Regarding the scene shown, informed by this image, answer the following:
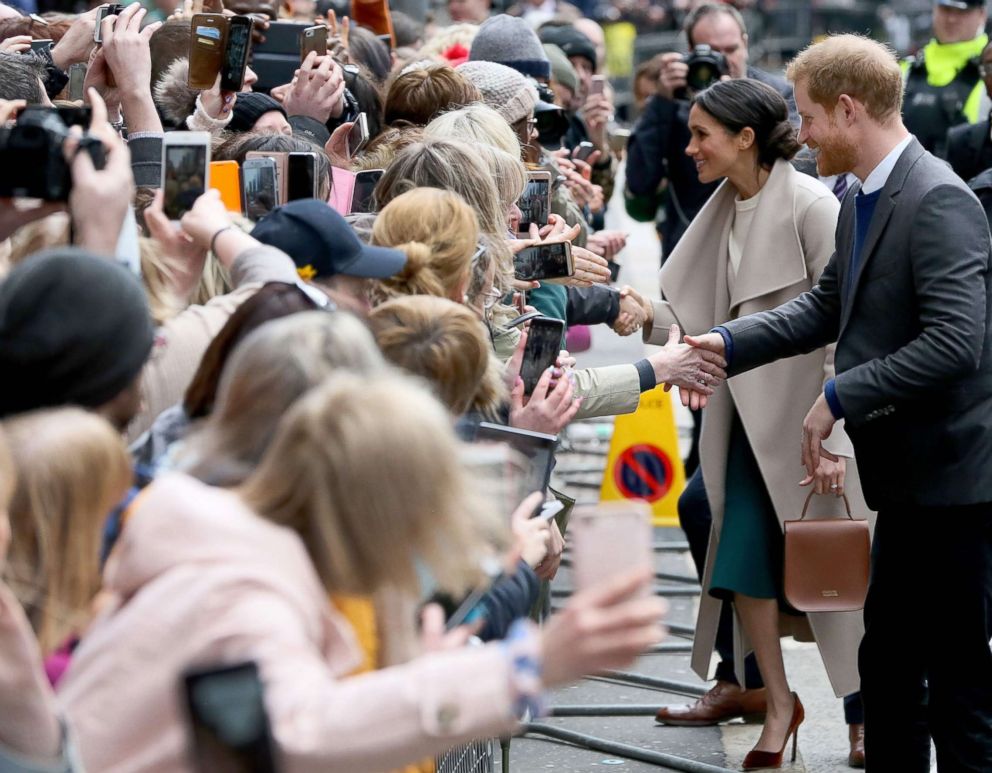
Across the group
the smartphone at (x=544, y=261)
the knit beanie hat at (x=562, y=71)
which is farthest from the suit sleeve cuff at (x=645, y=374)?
the knit beanie hat at (x=562, y=71)

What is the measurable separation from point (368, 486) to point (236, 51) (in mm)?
3023

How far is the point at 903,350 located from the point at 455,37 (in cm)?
436

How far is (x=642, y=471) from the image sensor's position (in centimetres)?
769

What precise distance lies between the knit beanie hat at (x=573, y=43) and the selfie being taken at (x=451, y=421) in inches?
56.2

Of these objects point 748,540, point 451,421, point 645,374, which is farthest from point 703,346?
point 451,421

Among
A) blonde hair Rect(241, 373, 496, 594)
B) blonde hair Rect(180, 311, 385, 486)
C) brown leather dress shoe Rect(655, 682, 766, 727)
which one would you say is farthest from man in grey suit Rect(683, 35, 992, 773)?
blonde hair Rect(241, 373, 496, 594)

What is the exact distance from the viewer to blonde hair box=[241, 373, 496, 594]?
1.86 meters

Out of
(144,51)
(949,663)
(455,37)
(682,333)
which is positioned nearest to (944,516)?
(949,663)

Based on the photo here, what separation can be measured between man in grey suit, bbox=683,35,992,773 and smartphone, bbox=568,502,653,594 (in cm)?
228

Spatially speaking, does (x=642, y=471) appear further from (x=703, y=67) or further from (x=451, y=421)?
(x=451, y=421)

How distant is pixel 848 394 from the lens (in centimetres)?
409

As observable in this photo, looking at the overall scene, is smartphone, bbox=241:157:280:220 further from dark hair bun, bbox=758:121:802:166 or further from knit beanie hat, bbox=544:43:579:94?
knit beanie hat, bbox=544:43:579:94

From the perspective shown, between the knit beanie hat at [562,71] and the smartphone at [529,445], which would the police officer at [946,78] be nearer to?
the knit beanie hat at [562,71]

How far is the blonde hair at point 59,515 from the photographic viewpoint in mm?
2021
